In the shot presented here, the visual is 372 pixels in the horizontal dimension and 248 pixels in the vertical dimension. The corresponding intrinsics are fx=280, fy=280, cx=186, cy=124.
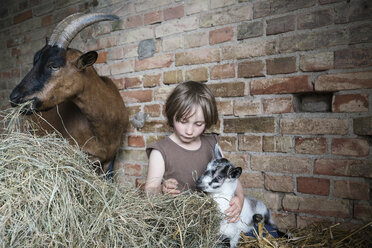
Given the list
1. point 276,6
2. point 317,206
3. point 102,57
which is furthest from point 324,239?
point 102,57

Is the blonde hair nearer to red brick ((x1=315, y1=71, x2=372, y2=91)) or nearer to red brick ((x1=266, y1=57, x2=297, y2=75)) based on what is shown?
red brick ((x1=266, y1=57, x2=297, y2=75))

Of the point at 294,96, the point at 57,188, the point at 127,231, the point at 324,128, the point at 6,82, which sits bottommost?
the point at 127,231

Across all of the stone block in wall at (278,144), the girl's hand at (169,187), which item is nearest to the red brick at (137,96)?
the girl's hand at (169,187)

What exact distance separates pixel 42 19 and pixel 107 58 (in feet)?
3.71

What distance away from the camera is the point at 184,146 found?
194 centimetres

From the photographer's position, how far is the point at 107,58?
2707mm

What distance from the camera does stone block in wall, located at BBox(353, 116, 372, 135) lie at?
5.32ft

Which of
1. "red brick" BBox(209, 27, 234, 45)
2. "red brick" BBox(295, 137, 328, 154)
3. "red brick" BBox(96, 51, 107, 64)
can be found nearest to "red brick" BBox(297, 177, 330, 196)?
"red brick" BBox(295, 137, 328, 154)

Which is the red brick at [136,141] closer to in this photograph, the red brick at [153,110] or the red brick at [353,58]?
the red brick at [153,110]

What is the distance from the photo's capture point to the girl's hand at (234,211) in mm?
1527

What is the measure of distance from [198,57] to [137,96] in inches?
26.8

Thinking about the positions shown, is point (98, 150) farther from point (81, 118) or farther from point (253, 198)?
point (253, 198)

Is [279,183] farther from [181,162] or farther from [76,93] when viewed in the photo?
[76,93]

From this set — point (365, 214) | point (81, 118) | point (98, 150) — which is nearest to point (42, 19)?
point (81, 118)
